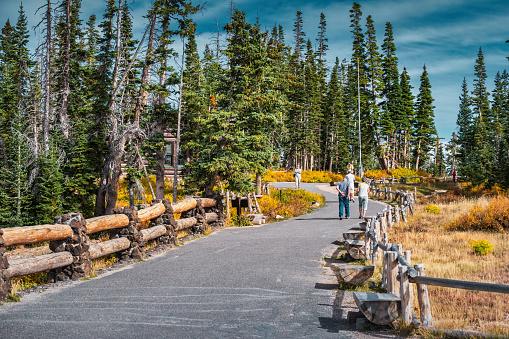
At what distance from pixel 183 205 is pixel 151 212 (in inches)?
100

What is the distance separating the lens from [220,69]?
24766 millimetres

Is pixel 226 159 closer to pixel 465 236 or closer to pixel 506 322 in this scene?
pixel 465 236

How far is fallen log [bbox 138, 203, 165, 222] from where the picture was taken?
1179 centimetres

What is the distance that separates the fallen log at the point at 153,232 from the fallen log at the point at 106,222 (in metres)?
0.89

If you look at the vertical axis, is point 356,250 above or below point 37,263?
below

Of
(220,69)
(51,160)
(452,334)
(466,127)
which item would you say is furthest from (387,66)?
(452,334)

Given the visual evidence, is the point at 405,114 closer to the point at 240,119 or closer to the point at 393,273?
the point at 240,119

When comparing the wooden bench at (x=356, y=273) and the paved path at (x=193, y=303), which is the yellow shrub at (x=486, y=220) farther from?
the wooden bench at (x=356, y=273)

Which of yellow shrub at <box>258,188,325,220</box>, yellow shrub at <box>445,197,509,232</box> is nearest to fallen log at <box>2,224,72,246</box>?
yellow shrub at <box>445,197,509,232</box>

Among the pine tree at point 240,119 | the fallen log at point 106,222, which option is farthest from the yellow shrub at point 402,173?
the fallen log at point 106,222

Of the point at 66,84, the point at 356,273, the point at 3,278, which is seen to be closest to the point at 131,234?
the point at 3,278

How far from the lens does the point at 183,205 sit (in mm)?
14891

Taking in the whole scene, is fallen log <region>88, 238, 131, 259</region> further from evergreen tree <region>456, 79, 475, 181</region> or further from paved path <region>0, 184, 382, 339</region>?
evergreen tree <region>456, 79, 475, 181</region>

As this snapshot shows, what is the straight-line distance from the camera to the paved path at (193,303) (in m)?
5.55
